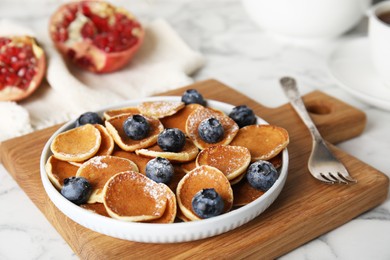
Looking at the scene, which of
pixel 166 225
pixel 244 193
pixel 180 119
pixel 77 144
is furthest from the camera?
pixel 180 119

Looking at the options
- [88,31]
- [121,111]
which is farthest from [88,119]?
[88,31]

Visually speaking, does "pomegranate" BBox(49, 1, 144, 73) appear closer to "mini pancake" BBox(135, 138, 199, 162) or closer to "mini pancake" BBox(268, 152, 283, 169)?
"mini pancake" BBox(135, 138, 199, 162)

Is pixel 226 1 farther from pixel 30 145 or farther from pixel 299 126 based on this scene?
pixel 30 145

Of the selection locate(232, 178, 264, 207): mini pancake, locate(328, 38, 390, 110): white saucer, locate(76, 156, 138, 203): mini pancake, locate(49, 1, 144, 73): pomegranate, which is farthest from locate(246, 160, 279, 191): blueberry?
locate(49, 1, 144, 73): pomegranate

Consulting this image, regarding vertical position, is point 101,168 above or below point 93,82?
above

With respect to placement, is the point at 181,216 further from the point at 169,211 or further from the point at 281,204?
the point at 281,204

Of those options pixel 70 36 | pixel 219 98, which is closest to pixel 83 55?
pixel 70 36
